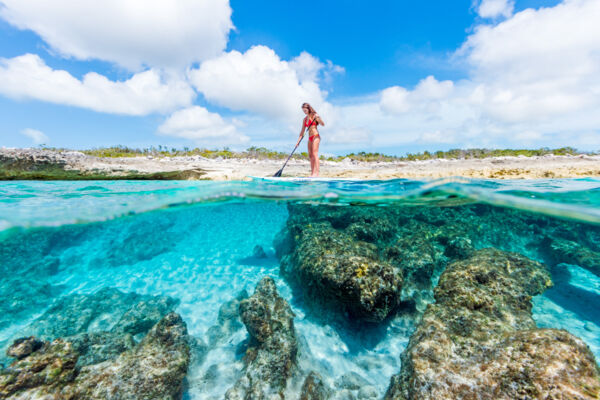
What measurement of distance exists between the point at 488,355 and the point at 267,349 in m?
3.71

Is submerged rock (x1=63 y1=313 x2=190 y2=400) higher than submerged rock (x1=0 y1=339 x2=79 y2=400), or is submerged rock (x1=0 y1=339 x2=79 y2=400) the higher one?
submerged rock (x1=0 y1=339 x2=79 y2=400)

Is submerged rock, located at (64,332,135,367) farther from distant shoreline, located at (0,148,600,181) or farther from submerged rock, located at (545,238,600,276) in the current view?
submerged rock, located at (545,238,600,276)

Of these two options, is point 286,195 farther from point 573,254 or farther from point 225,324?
point 573,254

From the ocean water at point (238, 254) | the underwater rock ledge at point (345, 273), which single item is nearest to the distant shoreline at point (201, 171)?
the ocean water at point (238, 254)

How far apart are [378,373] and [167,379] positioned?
166 inches

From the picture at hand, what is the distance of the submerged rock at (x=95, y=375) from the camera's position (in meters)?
3.63

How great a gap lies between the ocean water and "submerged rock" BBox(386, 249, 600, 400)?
1605 millimetres

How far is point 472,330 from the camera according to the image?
4.04 meters

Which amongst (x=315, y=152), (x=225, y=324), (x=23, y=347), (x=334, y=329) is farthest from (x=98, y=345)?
(x=315, y=152)

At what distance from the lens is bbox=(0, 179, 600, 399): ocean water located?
5.66 m

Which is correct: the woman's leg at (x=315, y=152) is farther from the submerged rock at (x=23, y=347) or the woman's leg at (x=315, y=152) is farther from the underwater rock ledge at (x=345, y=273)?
the submerged rock at (x=23, y=347)

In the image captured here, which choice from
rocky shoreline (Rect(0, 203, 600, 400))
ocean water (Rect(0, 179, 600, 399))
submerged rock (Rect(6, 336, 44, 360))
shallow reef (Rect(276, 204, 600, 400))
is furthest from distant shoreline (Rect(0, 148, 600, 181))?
submerged rock (Rect(6, 336, 44, 360))

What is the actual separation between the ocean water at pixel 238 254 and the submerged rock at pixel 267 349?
Answer: 86 cm

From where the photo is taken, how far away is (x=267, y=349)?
15.3ft
